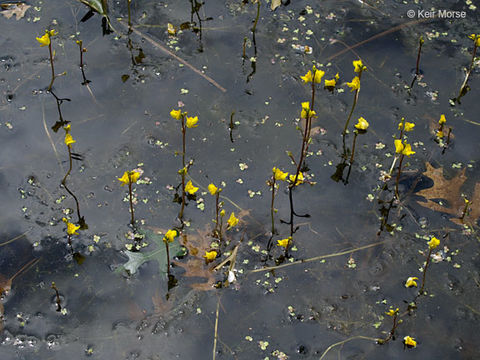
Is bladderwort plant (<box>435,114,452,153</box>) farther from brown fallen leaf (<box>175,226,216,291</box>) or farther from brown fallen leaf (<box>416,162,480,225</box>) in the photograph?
brown fallen leaf (<box>175,226,216,291</box>)

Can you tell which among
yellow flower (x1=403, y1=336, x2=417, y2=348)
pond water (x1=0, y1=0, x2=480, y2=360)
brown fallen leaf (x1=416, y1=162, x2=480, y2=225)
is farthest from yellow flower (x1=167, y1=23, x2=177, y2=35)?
yellow flower (x1=403, y1=336, x2=417, y2=348)

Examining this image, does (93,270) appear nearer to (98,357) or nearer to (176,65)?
(98,357)

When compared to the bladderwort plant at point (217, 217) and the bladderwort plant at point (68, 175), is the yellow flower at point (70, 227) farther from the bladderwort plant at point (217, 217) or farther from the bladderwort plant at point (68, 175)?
the bladderwort plant at point (217, 217)

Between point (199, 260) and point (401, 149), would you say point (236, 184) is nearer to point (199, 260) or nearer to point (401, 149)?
point (199, 260)

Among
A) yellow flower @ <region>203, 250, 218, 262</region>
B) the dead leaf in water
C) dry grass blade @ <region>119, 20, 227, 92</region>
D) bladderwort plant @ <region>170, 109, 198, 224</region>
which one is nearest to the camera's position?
yellow flower @ <region>203, 250, 218, 262</region>

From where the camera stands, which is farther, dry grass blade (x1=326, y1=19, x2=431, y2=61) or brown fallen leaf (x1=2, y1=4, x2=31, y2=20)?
brown fallen leaf (x1=2, y1=4, x2=31, y2=20)

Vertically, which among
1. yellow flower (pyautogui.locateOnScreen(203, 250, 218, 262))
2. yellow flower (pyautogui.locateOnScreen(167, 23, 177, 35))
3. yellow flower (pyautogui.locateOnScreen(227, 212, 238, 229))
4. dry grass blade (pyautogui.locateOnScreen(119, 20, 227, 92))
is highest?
yellow flower (pyautogui.locateOnScreen(167, 23, 177, 35))
